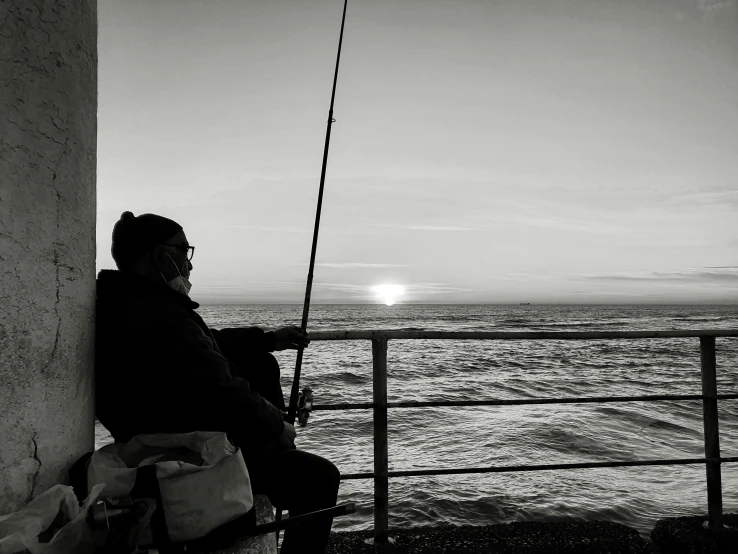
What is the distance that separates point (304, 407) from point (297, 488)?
0.46 meters

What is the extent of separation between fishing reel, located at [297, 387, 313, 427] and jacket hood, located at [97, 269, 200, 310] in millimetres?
798

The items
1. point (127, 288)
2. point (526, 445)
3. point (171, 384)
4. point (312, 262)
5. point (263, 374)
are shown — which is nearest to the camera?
point (171, 384)

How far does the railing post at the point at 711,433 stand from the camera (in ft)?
9.61

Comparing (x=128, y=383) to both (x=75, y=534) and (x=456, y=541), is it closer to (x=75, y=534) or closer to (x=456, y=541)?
(x=75, y=534)

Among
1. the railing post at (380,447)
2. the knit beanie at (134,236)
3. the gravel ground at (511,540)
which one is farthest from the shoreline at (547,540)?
the knit beanie at (134,236)

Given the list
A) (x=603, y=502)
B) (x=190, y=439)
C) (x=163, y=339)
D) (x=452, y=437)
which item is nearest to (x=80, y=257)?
(x=163, y=339)

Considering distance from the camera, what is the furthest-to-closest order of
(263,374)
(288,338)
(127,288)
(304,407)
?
(288,338) → (304,407) → (263,374) → (127,288)

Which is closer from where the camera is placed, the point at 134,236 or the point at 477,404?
the point at 134,236

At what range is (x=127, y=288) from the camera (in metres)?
1.64

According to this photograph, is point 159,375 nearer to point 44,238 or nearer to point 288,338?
point 44,238

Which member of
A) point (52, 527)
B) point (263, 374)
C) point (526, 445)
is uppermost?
point (263, 374)

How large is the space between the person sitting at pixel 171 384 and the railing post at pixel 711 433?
2569 millimetres

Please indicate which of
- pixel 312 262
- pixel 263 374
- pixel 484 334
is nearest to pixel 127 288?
pixel 263 374

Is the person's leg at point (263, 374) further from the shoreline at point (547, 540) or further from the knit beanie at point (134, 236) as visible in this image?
the shoreline at point (547, 540)
